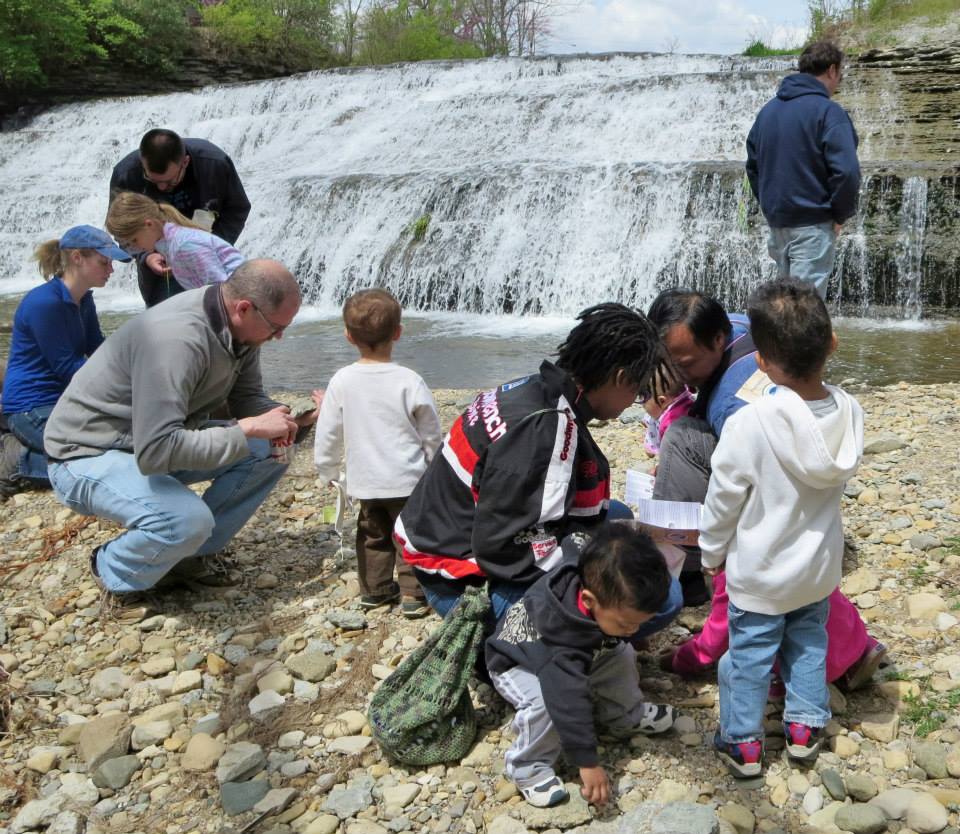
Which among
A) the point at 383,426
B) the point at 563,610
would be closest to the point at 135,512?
the point at 383,426

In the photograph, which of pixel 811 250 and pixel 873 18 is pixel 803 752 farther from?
pixel 873 18

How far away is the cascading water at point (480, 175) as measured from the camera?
34.1 ft

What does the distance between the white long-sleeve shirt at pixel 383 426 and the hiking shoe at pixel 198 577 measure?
0.72 m

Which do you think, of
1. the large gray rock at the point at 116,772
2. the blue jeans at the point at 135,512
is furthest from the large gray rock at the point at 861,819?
the blue jeans at the point at 135,512

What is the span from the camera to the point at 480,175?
38.9ft

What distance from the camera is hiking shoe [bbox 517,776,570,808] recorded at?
2.22m

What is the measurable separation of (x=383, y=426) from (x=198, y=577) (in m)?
1.01

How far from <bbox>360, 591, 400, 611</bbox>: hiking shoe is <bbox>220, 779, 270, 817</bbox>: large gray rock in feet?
3.19

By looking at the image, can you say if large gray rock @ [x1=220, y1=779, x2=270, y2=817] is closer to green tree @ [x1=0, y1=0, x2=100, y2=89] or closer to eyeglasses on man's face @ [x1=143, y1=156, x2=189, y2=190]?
eyeglasses on man's face @ [x1=143, y1=156, x2=189, y2=190]

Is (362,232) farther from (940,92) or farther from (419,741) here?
(419,741)

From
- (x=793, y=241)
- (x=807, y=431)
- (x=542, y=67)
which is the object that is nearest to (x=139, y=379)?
(x=807, y=431)

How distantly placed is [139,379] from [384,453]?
2.86 ft

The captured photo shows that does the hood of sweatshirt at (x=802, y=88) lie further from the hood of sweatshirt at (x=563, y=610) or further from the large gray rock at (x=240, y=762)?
the large gray rock at (x=240, y=762)

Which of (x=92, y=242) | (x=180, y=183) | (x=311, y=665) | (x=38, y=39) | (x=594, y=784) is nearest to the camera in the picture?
(x=594, y=784)
